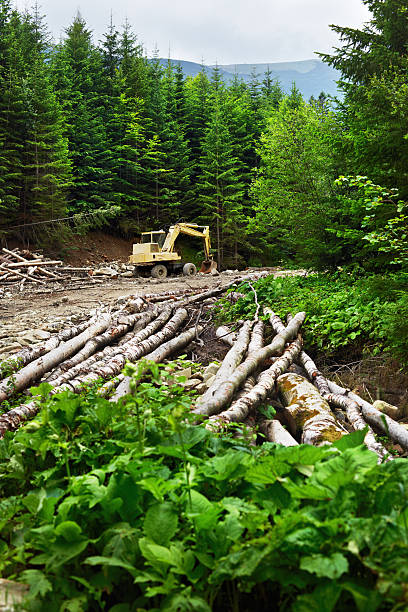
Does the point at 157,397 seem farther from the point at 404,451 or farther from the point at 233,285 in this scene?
the point at 233,285

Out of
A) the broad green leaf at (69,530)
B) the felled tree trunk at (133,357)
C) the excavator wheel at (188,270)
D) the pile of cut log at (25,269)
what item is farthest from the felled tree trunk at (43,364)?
the excavator wheel at (188,270)

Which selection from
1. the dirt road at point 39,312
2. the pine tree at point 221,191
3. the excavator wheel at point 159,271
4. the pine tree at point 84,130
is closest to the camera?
the dirt road at point 39,312

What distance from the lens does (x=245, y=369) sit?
4230mm

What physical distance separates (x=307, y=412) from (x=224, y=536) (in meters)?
2.42

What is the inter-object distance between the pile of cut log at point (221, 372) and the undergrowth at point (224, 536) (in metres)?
0.60

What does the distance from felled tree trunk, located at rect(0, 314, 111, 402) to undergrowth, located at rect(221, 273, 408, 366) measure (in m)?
2.48

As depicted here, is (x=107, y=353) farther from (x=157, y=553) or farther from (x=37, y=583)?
(x=157, y=553)

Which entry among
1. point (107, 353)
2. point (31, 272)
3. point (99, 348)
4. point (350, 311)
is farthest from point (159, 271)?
point (350, 311)

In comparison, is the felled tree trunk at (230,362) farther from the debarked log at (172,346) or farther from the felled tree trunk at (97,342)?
the felled tree trunk at (97,342)

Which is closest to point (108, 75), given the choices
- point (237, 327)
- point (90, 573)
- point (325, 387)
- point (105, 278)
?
point (105, 278)

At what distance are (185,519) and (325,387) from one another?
332cm

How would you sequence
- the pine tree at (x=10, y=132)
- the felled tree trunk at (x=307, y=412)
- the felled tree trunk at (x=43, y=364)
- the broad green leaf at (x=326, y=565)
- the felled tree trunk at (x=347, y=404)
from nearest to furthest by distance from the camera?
the broad green leaf at (x=326, y=565)
the felled tree trunk at (x=307, y=412)
the felled tree trunk at (x=347, y=404)
the felled tree trunk at (x=43, y=364)
the pine tree at (x=10, y=132)

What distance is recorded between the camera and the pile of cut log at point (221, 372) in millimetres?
3376

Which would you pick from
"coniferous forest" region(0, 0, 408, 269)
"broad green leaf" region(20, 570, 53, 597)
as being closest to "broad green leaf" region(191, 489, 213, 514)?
"broad green leaf" region(20, 570, 53, 597)
